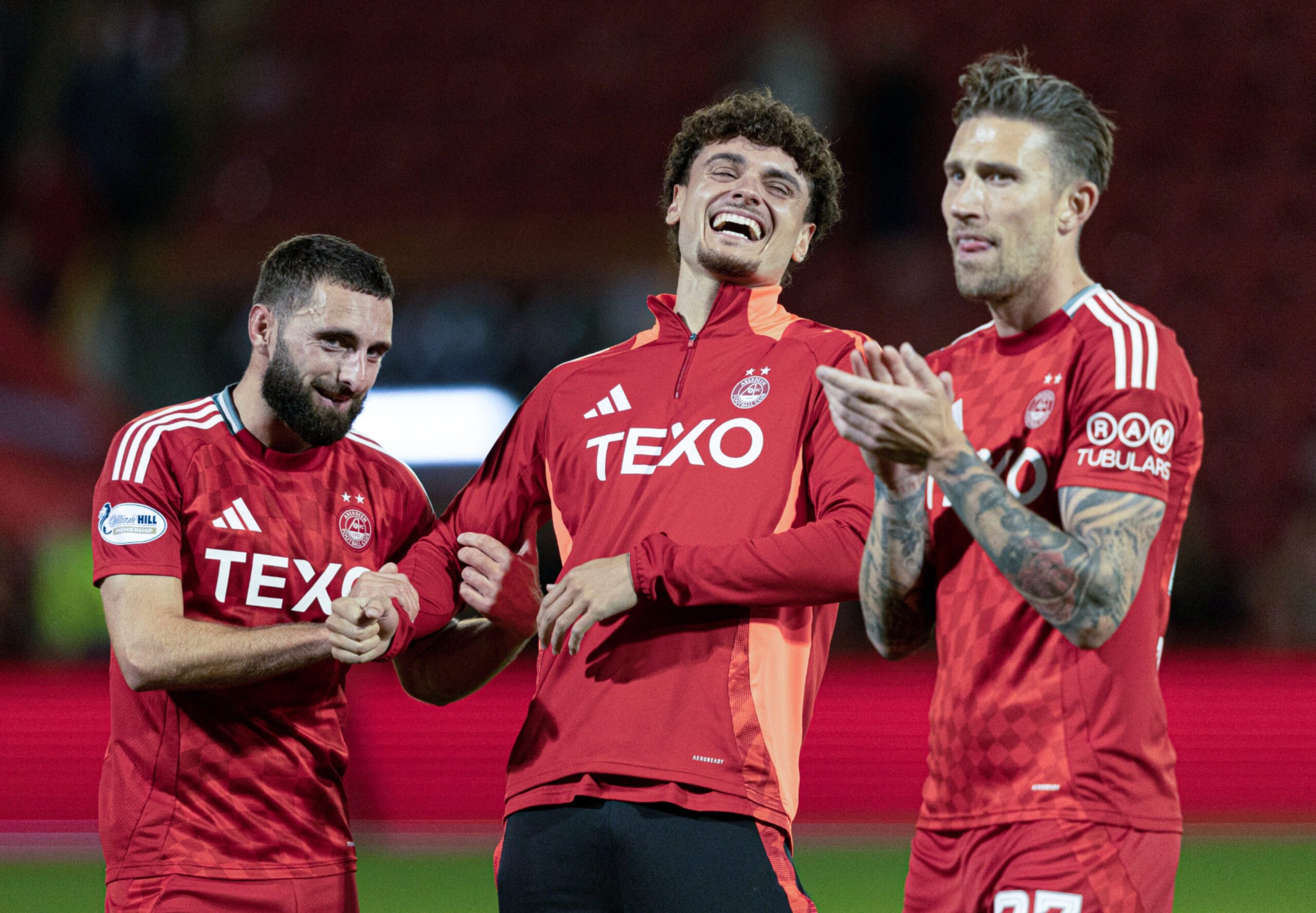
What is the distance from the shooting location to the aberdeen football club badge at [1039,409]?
3.17 m

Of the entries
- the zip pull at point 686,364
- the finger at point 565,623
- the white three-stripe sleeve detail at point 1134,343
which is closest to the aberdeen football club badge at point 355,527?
the finger at point 565,623

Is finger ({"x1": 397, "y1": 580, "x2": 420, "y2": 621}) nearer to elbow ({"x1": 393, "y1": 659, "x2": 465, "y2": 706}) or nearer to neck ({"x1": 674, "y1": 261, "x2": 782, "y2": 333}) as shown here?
elbow ({"x1": 393, "y1": 659, "x2": 465, "y2": 706})

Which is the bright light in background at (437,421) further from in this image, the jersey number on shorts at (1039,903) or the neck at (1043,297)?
the jersey number on shorts at (1039,903)

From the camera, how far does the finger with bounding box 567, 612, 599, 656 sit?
3.41 metres

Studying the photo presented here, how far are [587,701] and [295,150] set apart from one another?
42.3 ft

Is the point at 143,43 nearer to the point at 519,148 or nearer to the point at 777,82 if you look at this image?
the point at 519,148

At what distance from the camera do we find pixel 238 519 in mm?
3939

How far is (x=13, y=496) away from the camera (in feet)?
37.3

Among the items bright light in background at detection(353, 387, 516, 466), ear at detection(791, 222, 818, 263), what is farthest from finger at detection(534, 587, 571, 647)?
bright light in background at detection(353, 387, 516, 466)

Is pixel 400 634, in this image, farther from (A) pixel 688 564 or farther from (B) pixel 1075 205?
(B) pixel 1075 205

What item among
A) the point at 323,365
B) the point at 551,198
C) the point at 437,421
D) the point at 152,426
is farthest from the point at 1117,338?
the point at 551,198

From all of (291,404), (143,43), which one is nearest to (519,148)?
(143,43)

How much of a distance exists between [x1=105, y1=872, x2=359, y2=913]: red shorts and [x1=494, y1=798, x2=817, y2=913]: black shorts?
60 centimetres

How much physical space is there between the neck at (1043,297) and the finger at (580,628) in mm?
1133
